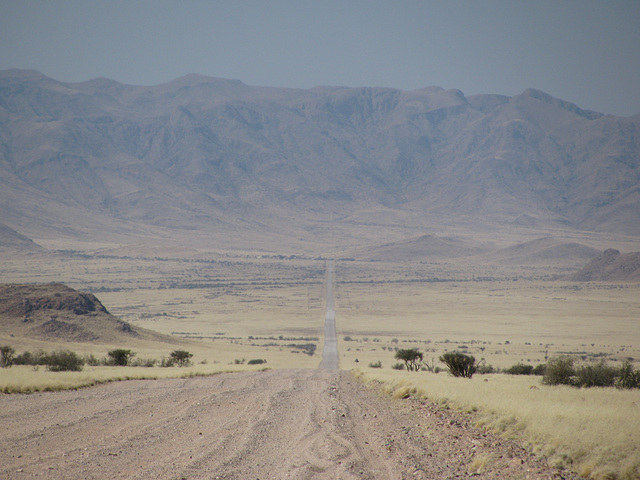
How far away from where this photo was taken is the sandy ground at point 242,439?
9898 millimetres

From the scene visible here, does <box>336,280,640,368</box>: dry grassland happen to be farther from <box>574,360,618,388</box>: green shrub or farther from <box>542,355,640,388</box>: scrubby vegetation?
<box>574,360,618,388</box>: green shrub

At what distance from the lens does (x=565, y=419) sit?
11.7 meters

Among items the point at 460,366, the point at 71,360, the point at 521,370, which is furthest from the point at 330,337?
the point at 71,360

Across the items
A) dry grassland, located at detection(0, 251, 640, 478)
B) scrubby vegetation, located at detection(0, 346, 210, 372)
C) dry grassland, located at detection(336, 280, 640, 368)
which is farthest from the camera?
dry grassland, located at detection(336, 280, 640, 368)

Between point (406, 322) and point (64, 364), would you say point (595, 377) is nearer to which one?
point (64, 364)

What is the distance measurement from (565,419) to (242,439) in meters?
6.35

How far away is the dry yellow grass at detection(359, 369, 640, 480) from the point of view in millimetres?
9672

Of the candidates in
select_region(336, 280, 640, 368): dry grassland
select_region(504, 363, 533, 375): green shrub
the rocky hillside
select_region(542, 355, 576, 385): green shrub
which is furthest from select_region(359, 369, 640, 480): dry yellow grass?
the rocky hillside

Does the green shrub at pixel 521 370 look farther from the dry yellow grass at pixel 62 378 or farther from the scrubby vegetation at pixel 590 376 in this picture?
the dry yellow grass at pixel 62 378

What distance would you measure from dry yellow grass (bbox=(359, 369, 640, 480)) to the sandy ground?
43cm

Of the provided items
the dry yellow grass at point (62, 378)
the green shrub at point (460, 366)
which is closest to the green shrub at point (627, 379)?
the green shrub at point (460, 366)

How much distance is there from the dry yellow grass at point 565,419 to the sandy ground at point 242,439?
0.43 metres

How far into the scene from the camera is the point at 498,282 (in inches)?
5438

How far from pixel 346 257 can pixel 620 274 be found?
86.8 m
